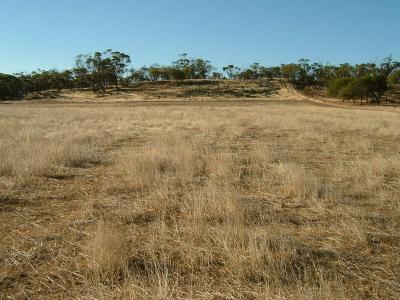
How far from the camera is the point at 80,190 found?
7.41 metres

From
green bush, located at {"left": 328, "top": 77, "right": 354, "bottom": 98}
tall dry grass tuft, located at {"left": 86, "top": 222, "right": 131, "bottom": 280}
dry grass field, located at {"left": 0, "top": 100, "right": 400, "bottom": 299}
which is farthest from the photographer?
green bush, located at {"left": 328, "top": 77, "right": 354, "bottom": 98}

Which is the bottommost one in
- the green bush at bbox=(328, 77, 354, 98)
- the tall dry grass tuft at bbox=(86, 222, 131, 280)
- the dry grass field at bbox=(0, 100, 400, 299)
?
the green bush at bbox=(328, 77, 354, 98)

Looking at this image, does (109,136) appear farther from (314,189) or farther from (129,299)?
(129,299)

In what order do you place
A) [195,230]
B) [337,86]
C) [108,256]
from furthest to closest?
1. [337,86]
2. [195,230]
3. [108,256]

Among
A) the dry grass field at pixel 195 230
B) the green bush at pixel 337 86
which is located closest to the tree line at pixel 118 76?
the green bush at pixel 337 86

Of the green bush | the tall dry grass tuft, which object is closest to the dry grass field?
the tall dry grass tuft

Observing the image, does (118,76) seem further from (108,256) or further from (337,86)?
(108,256)

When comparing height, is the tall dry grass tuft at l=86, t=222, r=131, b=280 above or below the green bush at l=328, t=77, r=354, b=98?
above

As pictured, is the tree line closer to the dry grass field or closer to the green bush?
the green bush

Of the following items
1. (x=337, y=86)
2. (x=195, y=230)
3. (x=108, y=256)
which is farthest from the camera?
(x=337, y=86)

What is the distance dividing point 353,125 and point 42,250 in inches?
776

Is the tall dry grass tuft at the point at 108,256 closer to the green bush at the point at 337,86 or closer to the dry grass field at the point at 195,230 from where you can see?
the dry grass field at the point at 195,230

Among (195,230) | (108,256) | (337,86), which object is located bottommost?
(337,86)

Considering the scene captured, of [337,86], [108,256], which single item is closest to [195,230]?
[108,256]
